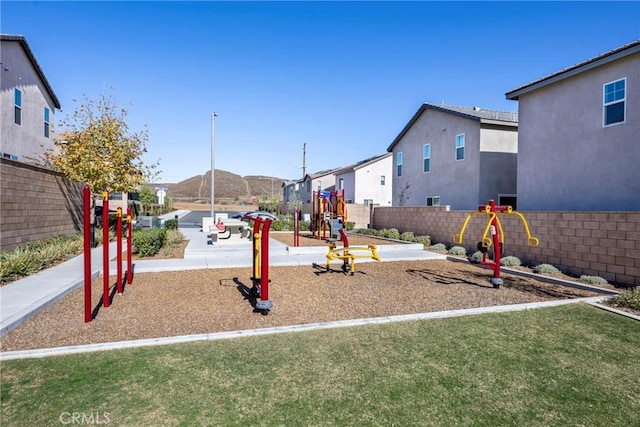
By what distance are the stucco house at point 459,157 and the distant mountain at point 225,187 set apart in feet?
293

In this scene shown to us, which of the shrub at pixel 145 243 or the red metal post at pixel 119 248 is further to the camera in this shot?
the shrub at pixel 145 243

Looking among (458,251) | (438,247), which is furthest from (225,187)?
(458,251)

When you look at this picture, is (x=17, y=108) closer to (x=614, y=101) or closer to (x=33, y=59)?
(x=33, y=59)

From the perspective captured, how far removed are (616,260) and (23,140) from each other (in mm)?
23305

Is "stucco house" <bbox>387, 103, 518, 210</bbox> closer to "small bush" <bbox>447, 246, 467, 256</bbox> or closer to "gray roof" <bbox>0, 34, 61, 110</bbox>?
"small bush" <bbox>447, 246, 467, 256</bbox>

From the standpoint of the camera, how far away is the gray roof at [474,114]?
17625 mm

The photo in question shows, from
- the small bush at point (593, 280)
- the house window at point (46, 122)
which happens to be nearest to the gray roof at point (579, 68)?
the small bush at point (593, 280)

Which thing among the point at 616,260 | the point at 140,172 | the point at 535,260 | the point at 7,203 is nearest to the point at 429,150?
the point at 535,260

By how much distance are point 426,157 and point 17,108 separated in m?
21.4

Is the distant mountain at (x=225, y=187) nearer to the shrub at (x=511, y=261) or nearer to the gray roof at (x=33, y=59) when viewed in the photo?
the gray roof at (x=33, y=59)

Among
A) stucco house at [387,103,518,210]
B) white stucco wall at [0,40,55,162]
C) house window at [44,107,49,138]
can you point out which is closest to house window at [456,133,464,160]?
stucco house at [387,103,518,210]

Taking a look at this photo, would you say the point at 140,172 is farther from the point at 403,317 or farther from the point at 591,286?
the point at 591,286

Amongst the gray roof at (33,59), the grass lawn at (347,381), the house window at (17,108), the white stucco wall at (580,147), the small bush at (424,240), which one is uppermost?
the gray roof at (33,59)

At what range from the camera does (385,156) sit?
1438 inches
